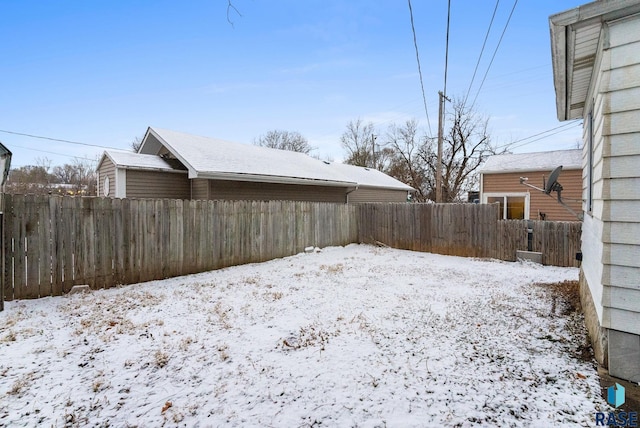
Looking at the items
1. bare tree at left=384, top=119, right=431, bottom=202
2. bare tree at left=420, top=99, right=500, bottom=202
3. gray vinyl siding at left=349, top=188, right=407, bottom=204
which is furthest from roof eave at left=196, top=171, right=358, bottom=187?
bare tree at left=384, top=119, right=431, bottom=202

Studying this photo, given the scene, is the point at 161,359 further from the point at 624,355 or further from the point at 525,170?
the point at 525,170

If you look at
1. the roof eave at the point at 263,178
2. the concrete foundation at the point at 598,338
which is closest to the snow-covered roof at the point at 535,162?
the roof eave at the point at 263,178

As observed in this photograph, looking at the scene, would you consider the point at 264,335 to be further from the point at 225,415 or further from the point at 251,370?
the point at 225,415

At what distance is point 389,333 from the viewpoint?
3.42m

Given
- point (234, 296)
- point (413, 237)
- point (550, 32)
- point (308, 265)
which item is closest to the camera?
point (550, 32)

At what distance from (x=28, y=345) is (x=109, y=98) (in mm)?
18357

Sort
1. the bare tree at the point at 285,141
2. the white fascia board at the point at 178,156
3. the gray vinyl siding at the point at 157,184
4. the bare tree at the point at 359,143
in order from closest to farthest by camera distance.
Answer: the white fascia board at the point at 178,156, the gray vinyl siding at the point at 157,184, the bare tree at the point at 359,143, the bare tree at the point at 285,141

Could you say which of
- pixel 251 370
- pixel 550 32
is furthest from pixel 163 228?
pixel 550 32

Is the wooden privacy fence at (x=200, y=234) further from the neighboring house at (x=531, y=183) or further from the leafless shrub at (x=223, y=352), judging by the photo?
the neighboring house at (x=531, y=183)

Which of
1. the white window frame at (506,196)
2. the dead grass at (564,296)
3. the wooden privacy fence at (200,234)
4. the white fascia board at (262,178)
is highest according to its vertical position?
the white fascia board at (262,178)

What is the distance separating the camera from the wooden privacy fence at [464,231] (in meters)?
7.53

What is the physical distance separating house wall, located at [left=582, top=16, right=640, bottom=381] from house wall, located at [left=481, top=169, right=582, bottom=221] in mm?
12119

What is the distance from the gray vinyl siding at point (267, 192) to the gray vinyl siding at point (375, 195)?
2.05 meters

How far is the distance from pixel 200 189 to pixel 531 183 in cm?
1413
